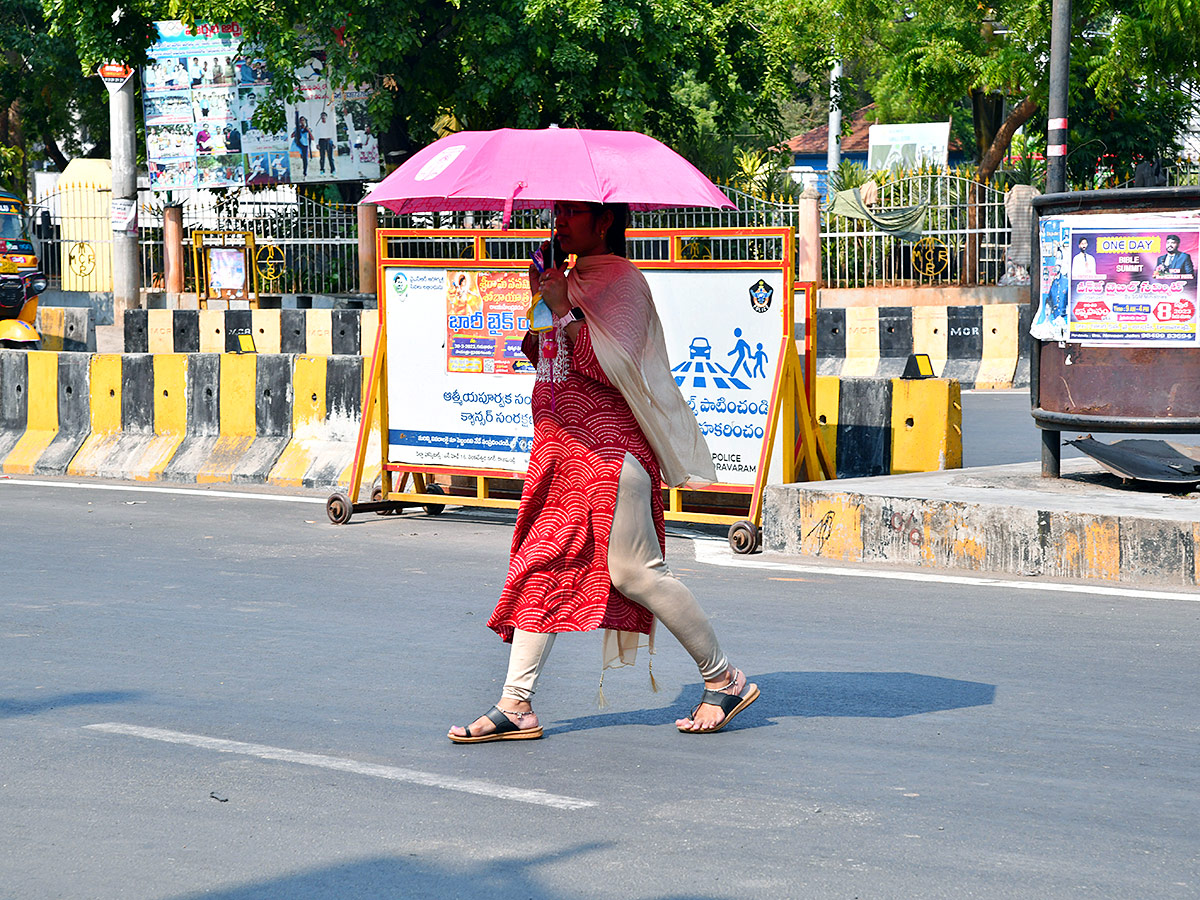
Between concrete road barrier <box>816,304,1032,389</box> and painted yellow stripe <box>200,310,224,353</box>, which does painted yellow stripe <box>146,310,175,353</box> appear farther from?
concrete road barrier <box>816,304,1032,389</box>

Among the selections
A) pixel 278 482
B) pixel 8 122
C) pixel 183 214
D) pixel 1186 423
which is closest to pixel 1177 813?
pixel 1186 423

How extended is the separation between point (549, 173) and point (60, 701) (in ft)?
7.95

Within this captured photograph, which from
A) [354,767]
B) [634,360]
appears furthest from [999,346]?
[354,767]

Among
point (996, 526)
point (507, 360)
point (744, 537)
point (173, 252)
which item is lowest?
point (744, 537)

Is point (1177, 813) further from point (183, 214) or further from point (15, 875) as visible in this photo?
point (183, 214)

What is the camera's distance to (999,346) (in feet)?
62.7

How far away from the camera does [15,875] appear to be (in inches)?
153

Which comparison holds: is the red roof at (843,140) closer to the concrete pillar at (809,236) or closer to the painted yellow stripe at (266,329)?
the concrete pillar at (809,236)

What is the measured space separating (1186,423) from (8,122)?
38.6 m

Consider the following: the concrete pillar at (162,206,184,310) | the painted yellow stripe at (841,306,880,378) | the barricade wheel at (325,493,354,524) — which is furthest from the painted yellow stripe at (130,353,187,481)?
the concrete pillar at (162,206,184,310)

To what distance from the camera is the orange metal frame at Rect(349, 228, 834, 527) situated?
8.82m

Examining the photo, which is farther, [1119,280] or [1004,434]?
[1004,434]

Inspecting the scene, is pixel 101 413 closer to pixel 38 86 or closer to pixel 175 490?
pixel 175 490

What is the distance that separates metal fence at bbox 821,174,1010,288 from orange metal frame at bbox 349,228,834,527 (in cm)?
1478
